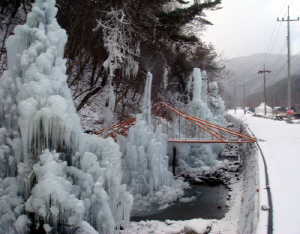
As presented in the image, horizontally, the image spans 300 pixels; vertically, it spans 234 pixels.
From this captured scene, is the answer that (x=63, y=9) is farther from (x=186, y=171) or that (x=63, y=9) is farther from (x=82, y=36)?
(x=186, y=171)

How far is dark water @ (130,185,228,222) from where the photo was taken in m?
9.03

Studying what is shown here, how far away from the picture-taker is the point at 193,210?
966 cm

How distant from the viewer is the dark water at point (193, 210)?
9.03 m

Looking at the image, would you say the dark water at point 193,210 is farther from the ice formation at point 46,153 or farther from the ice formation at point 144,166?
the ice formation at point 46,153

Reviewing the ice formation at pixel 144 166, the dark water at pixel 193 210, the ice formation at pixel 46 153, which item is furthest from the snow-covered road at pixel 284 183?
the ice formation at pixel 144 166

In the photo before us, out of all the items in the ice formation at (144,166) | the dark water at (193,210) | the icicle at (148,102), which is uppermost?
the icicle at (148,102)

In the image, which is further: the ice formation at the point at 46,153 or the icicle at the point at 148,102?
the icicle at the point at 148,102

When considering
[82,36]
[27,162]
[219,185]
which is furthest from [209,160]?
[27,162]

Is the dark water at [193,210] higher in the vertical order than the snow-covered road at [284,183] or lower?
lower

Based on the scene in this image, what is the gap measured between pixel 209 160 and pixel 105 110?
23.5 feet

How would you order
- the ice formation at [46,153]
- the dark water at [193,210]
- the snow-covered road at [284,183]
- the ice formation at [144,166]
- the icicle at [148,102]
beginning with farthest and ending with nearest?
the icicle at [148,102]
the ice formation at [144,166]
the dark water at [193,210]
the snow-covered road at [284,183]
the ice formation at [46,153]

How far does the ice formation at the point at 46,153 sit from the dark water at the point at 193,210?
3619 millimetres

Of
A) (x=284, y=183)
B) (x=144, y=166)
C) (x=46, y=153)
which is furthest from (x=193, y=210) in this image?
(x=46, y=153)

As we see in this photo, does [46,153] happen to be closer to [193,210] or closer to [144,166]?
[144,166]
